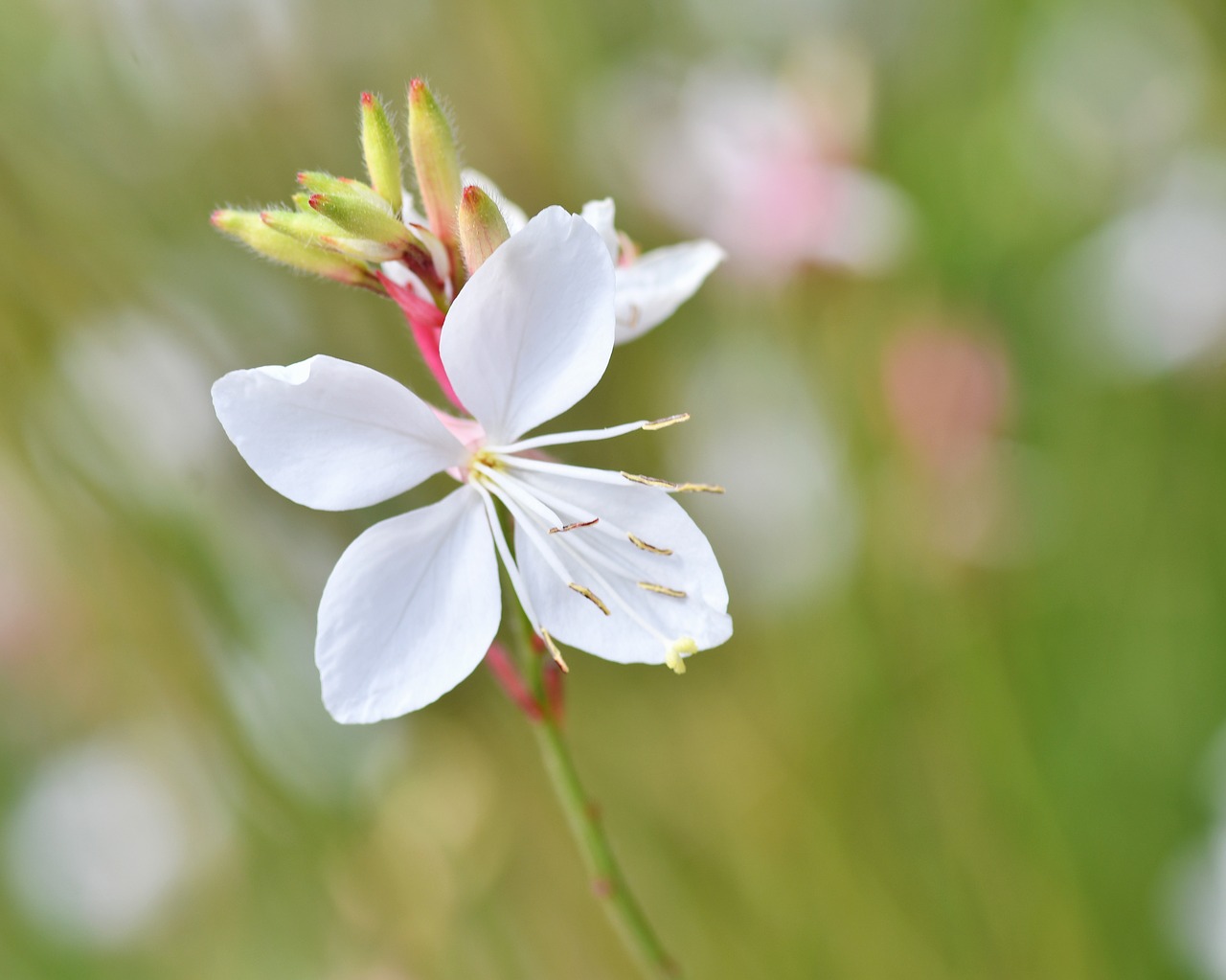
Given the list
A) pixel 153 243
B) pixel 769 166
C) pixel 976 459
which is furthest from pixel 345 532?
pixel 976 459

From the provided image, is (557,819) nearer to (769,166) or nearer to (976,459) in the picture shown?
(976,459)

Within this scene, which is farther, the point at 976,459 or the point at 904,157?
the point at 904,157

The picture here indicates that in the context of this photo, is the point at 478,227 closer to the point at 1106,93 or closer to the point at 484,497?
the point at 484,497

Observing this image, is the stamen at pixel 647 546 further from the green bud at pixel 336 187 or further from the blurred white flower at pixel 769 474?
the blurred white flower at pixel 769 474

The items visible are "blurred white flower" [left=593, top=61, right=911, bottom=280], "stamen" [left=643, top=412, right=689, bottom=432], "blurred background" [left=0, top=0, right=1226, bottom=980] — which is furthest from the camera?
"blurred white flower" [left=593, top=61, right=911, bottom=280]

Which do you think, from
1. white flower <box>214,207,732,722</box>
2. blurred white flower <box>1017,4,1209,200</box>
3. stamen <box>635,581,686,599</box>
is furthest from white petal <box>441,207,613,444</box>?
blurred white flower <box>1017,4,1209,200</box>

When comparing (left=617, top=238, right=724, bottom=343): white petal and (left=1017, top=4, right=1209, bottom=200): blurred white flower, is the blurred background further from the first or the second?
(left=617, top=238, right=724, bottom=343): white petal

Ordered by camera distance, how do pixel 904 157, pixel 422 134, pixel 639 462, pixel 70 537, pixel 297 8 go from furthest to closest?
pixel 904 157, pixel 639 462, pixel 297 8, pixel 70 537, pixel 422 134

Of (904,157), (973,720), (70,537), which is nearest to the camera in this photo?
(70,537)
